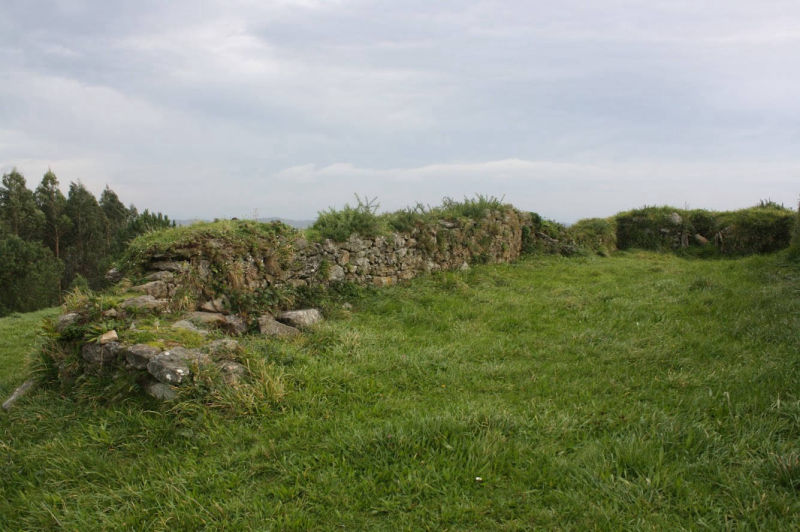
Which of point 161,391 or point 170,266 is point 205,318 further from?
point 161,391

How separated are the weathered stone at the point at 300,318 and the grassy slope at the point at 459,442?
75cm

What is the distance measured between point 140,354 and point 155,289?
5.87 feet

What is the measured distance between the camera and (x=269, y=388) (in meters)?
3.95

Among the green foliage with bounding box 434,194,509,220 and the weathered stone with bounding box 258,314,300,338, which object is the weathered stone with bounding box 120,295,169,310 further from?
the green foliage with bounding box 434,194,509,220

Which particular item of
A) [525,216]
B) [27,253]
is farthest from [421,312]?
[27,253]

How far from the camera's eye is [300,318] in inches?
243

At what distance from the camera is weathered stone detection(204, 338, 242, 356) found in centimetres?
434

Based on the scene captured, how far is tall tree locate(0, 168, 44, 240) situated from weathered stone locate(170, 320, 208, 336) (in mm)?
35566

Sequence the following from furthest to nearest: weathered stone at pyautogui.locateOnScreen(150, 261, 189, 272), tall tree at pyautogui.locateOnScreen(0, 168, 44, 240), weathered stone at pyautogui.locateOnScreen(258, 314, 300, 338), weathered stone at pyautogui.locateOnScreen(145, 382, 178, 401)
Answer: tall tree at pyautogui.locateOnScreen(0, 168, 44, 240)
weathered stone at pyautogui.locateOnScreen(150, 261, 189, 272)
weathered stone at pyautogui.locateOnScreen(258, 314, 300, 338)
weathered stone at pyautogui.locateOnScreen(145, 382, 178, 401)

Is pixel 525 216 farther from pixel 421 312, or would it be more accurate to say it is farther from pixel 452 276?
pixel 421 312

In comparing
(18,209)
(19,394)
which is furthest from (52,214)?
(19,394)

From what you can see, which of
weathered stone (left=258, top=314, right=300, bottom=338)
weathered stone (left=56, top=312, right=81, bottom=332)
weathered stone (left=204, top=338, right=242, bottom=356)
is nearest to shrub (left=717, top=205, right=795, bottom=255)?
weathered stone (left=258, top=314, right=300, bottom=338)

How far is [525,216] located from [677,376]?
9579 mm

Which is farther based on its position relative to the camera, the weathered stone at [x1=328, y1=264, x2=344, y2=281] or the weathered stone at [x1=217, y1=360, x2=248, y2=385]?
the weathered stone at [x1=328, y1=264, x2=344, y2=281]
